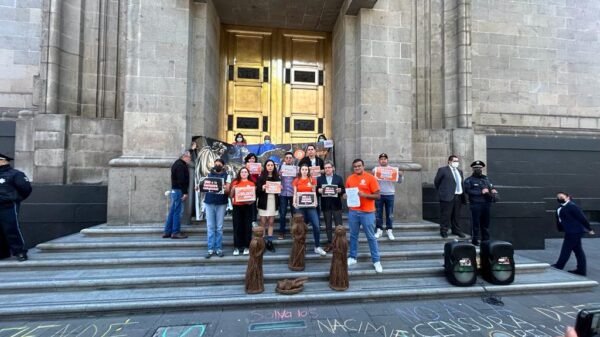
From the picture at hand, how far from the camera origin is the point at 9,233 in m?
6.13

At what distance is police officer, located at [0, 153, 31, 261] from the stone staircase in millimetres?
343

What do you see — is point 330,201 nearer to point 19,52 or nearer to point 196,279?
point 196,279

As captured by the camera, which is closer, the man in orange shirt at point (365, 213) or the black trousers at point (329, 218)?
the man in orange shirt at point (365, 213)

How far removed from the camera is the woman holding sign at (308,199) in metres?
6.64

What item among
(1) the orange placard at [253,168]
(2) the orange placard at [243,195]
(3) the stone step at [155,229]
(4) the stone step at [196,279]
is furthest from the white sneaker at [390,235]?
(1) the orange placard at [253,168]

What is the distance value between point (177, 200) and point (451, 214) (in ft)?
24.1

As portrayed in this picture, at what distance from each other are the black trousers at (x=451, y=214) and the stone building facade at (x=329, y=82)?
1.23m

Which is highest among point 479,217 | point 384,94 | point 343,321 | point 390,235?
point 384,94

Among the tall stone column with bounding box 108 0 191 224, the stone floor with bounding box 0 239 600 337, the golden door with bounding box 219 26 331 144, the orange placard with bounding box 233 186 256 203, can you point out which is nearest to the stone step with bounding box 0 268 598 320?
the stone floor with bounding box 0 239 600 337

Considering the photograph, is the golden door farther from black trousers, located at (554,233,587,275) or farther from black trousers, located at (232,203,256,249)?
black trousers, located at (554,233,587,275)

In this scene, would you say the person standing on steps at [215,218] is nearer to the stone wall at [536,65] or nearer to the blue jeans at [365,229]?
the blue jeans at [365,229]

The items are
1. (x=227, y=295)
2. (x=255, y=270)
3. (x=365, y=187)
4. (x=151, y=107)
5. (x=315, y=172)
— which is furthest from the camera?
(x=151, y=107)

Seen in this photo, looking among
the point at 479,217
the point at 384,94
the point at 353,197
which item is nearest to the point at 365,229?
the point at 353,197

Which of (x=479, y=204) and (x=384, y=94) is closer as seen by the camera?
(x=479, y=204)
